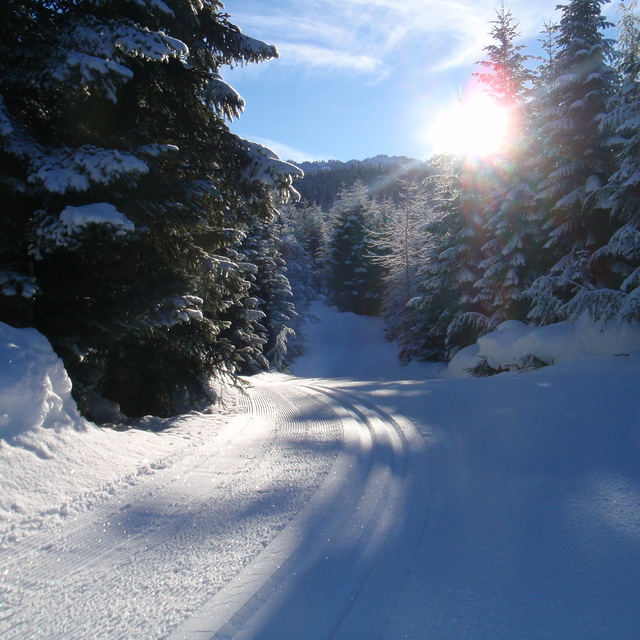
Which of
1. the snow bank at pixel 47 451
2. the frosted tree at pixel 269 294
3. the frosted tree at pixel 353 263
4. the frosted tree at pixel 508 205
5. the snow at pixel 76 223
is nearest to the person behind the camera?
the snow bank at pixel 47 451

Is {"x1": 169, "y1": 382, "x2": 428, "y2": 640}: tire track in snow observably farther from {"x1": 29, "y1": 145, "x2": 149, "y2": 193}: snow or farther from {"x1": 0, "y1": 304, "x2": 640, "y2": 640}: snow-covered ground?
{"x1": 29, "y1": 145, "x2": 149, "y2": 193}: snow

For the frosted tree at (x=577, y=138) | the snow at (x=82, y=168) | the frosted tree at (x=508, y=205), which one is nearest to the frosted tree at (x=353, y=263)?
the frosted tree at (x=508, y=205)

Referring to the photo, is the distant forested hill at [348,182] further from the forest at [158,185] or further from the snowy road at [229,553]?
the snowy road at [229,553]

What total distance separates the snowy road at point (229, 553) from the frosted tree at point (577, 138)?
34.8 ft

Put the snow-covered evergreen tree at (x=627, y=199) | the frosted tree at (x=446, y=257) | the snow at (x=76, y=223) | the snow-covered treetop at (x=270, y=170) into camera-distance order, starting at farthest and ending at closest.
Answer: the frosted tree at (x=446, y=257) → the snow-covered evergreen tree at (x=627, y=199) → the snow-covered treetop at (x=270, y=170) → the snow at (x=76, y=223)

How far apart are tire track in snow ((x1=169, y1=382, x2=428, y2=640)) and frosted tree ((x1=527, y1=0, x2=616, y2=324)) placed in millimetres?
10369

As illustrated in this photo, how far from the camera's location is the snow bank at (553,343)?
29.4 ft

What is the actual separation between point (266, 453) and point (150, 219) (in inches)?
142

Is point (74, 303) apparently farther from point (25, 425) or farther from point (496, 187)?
point (496, 187)

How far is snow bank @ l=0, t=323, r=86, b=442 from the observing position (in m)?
3.70

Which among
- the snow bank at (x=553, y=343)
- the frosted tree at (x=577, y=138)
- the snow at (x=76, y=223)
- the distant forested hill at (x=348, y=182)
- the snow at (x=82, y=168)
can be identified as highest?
the distant forested hill at (x=348, y=182)

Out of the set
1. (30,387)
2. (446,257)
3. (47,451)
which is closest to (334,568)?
(47,451)

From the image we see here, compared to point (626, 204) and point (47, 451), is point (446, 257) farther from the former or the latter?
point (47, 451)

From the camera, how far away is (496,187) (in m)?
16.9
